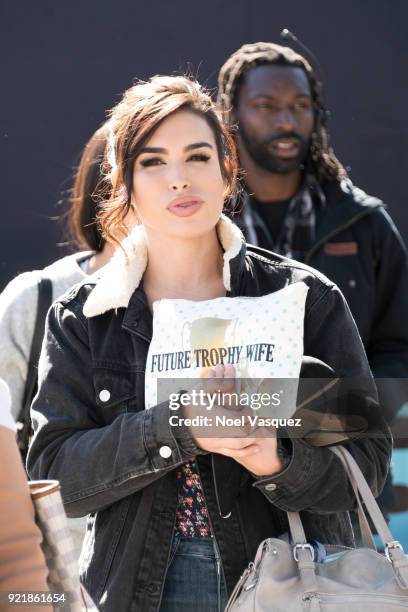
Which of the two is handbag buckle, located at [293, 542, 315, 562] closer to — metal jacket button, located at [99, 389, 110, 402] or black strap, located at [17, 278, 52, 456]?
metal jacket button, located at [99, 389, 110, 402]

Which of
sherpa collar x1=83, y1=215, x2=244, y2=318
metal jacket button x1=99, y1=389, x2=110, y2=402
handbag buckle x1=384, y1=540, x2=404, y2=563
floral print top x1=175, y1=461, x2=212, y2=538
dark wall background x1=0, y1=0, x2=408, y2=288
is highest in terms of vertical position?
dark wall background x1=0, y1=0, x2=408, y2=288

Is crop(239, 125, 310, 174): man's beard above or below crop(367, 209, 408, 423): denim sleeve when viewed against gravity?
above

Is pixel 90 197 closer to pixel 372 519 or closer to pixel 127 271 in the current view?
pixel 127 271

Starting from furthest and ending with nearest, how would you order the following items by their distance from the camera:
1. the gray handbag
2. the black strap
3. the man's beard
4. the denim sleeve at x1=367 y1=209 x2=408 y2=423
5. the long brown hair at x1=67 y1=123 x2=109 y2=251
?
the man's beard, the denim sleeve at x1=367 y1=209 x2=408 y2=423, the long brown hair at x1=67 y1=123 x2=109 y2=251, the black strap, the gray handbag

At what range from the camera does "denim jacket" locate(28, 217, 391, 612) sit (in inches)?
72.9

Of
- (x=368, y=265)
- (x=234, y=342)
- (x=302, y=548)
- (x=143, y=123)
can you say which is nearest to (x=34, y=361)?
(x=143, y=123)

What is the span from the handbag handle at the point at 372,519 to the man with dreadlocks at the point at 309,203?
1235 millimetres

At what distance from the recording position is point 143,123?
2.08 meters

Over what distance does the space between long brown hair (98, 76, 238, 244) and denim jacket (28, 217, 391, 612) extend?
193 millimetres

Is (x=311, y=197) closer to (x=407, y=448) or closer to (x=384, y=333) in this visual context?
(x=384, y=333)

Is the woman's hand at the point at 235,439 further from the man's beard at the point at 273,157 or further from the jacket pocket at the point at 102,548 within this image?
the man's beard at the point at 273,157

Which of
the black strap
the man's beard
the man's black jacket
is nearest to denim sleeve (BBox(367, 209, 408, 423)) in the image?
the man's black jacket

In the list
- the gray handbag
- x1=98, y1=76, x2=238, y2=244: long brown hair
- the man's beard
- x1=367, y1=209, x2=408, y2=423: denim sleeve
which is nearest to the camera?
the gray handbag

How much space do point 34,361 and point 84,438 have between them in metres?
0.68
